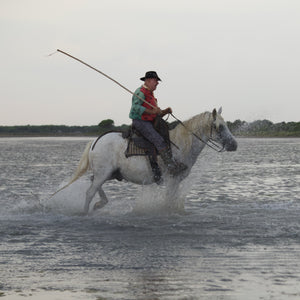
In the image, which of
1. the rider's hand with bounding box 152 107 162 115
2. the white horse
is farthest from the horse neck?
the rider's hand with bounding box 152 107 162 115

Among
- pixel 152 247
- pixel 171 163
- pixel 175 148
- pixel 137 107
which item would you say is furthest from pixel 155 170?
pixel 152 247

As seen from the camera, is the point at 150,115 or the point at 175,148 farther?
the point at 175,148

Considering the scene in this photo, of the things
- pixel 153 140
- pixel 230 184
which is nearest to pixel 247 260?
pixel 153 140

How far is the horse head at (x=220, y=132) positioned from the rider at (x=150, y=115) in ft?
2.62

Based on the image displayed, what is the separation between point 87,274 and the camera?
595 centimetres

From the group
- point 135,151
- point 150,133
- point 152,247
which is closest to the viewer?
point 152,247

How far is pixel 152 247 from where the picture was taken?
24.3ft

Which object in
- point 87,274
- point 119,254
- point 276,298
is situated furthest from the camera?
point 119,254

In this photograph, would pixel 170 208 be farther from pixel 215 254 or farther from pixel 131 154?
pixel 215 254

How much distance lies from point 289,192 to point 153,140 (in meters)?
5.73

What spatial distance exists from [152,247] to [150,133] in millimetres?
3020

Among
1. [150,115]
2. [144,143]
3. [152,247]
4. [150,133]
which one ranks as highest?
[150,115]

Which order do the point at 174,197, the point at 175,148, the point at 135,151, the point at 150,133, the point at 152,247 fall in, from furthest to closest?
the point at 174,197 → the point at 175,148 → the point at 135,151 → the point at 150,133 → the point at 152,247

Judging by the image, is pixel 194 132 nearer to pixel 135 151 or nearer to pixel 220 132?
pixel 220 132
